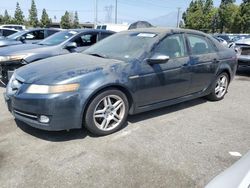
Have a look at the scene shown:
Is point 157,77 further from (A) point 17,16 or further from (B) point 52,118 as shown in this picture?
(A) point 17,16

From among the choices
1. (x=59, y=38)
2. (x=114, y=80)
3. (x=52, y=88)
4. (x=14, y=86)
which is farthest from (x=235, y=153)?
(x=59, y=38)

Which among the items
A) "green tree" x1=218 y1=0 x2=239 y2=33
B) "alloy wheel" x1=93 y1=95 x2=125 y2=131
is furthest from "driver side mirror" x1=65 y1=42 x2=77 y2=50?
"green tree" x1=218 y1=0 x2=239 y2=33

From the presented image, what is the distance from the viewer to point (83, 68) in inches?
157

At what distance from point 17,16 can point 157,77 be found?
64488mm

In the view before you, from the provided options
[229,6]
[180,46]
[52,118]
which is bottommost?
[52,118]

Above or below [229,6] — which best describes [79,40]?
below

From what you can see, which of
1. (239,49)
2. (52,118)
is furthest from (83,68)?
(239,49)

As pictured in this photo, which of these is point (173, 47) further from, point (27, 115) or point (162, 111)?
point (27, 115)

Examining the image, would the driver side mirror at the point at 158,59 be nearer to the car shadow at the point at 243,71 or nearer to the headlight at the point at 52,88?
the headlight at the point at 52,88

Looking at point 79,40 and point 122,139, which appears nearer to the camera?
point 122,139

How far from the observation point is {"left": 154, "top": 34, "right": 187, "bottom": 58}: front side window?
4636 mm

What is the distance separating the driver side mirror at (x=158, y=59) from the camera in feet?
→ 14.0

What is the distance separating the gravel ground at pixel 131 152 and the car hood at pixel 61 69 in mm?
807

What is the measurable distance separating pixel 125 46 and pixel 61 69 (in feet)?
4.10
